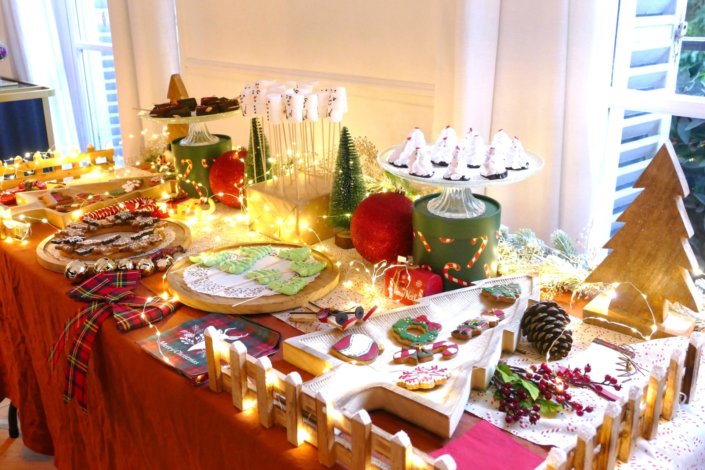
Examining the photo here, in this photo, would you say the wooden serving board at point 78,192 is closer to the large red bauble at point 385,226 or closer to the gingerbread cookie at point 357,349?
the large red bauble at point 385,226

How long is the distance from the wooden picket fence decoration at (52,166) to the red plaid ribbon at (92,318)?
87 centimetres

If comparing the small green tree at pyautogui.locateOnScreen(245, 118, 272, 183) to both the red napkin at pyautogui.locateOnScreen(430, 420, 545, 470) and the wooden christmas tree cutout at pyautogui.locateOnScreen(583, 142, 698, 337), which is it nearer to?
the wooden christmas tree cutout at pyautogui.locateOnScreen(583, 142, 698, 337)

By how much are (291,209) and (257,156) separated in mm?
250

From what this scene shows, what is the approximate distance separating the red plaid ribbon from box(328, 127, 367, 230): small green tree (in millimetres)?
485

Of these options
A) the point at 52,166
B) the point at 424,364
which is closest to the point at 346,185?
the point at 424,364

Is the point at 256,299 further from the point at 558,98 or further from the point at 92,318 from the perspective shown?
the point at 558,98

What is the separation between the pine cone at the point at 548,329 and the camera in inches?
44.1

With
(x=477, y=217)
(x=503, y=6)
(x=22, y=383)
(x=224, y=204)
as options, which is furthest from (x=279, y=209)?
(x=22, y=383)

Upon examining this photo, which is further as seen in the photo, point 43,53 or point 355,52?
point 43,53

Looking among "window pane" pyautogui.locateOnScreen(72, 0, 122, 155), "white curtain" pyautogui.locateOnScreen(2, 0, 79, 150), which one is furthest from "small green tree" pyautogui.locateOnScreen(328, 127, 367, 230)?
"white curtain" pyautogui.locateOnScreen(2, 0, 79, 150)

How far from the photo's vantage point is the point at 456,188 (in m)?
1.33

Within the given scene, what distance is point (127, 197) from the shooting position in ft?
6.31

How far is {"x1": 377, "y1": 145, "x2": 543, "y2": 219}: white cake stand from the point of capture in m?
1.28

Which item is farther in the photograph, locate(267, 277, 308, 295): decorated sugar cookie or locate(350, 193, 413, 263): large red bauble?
locate(350, 193, 413, 263): large red bauble
